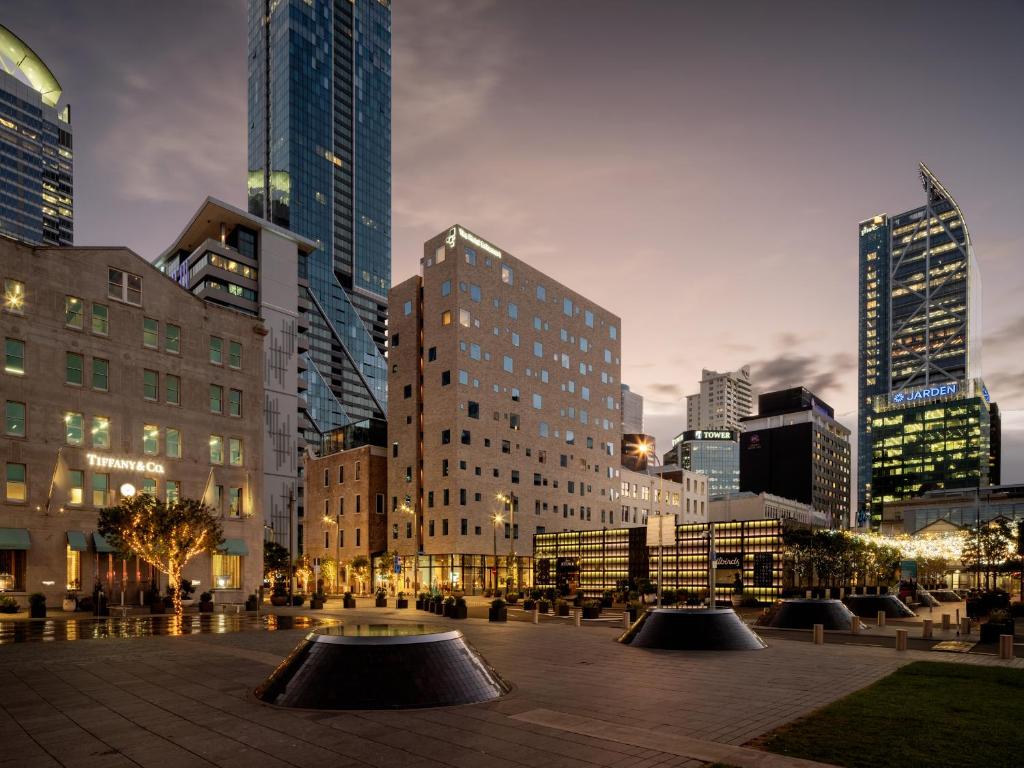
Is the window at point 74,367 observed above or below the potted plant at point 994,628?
above

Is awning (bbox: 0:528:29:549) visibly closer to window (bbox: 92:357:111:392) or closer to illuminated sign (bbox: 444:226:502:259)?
window (bbox: 92:357:111:392)

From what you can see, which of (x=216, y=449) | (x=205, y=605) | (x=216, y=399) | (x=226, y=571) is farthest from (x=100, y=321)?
(x=226, y=571)

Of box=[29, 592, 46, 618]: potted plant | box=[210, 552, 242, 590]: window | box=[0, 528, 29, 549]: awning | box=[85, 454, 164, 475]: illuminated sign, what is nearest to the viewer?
box=[29, 592, 46, 618]: potted plant

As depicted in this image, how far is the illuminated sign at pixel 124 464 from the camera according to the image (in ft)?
165

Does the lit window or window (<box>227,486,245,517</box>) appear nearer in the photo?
the lit window

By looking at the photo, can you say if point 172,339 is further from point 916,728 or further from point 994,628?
point 916,728

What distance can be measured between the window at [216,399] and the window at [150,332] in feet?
17.4

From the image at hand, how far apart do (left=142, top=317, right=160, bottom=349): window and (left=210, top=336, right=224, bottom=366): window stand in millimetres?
4346

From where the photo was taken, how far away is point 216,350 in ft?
193

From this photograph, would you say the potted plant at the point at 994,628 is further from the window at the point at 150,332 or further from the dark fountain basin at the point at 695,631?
the window at the point at 150,332

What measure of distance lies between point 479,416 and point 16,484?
5709 cm

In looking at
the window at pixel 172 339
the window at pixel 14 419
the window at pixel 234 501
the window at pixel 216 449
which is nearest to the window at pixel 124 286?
the window at pixel 172 339

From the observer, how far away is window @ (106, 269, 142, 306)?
173 ft

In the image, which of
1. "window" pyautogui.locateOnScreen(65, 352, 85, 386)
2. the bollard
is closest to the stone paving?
the bollard
